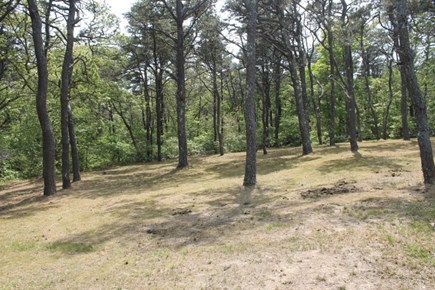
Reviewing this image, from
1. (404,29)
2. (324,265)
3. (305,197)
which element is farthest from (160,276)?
(404,29)

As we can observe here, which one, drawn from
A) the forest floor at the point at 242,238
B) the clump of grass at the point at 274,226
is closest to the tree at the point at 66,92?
the forest floor at the point at 242,238

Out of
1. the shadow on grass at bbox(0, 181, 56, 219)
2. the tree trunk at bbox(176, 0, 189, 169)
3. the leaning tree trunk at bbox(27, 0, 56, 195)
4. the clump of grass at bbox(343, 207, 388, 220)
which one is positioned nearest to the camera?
the clump of grass at bbox(343, 207, 388, 220)

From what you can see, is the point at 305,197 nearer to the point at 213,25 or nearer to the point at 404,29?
the point at 404,29

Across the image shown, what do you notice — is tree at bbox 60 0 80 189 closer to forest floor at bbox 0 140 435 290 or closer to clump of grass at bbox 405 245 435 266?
forest floor at bbox 0 140 435 290

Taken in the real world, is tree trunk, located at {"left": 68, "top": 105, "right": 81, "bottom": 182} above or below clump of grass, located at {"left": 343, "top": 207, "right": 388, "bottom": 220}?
above

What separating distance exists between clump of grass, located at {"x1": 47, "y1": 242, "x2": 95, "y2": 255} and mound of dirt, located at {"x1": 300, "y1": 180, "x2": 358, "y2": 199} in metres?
5.57

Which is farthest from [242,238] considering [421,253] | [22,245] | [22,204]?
[22,204]

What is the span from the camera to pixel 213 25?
23672 millimetres

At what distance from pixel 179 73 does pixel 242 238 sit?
15922 millimetres

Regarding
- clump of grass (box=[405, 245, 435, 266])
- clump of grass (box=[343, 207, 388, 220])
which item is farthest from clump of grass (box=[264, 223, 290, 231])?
clump of grass (box=[405, 245, 435, 266])

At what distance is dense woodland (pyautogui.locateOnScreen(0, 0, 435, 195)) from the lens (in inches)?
580

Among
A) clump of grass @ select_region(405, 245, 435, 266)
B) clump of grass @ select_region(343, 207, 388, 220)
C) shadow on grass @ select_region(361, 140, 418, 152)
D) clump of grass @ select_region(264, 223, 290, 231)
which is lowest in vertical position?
clump of grass @ select_region(405, 245, 435, 266)

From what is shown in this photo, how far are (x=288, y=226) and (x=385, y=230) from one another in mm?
1768

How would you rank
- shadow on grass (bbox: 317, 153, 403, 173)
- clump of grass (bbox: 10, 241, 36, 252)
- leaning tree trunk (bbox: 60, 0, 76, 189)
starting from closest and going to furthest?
clump of grass (bbox: 10, 241, 36, 252) < shadow on grass (bbox: 317, 153, 403, 173) < leaning tree trunk (bbox: 60, 0, 76, 189)
